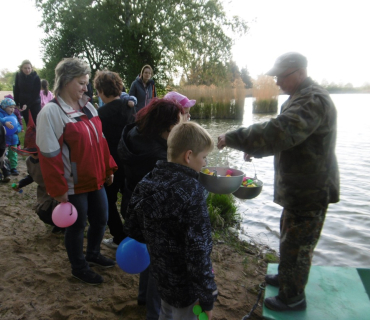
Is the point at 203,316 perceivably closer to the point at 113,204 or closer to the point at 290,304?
the point at 290,304

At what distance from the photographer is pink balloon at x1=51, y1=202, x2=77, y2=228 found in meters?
2.44

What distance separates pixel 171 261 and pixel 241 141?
955 millimetres

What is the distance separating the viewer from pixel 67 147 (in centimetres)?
248

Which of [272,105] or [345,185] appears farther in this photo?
[272,105]

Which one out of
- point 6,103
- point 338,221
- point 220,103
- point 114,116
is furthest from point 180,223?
point 220,103

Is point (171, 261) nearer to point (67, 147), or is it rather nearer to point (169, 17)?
point (67, 147)

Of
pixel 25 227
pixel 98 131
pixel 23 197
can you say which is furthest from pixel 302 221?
pixel 23 197

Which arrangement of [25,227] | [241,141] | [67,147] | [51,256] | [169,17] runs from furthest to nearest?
[169,17] < [25,227] < [51,256] < [67,147] < [241,141]

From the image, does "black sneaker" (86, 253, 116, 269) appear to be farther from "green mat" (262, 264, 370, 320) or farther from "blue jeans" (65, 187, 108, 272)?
"green mat" (262, 264, 370, 320)

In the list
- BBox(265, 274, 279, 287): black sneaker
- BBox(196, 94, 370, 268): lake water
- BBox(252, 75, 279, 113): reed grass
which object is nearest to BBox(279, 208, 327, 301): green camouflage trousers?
BBox(265, 274, 279, 287): black sneaker

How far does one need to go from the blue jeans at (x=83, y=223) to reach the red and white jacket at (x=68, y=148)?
103mm

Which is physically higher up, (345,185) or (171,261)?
(171,261)

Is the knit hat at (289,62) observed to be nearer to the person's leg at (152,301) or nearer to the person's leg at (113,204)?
the person's leg at (152,301)

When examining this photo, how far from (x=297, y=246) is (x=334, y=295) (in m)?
0.75
